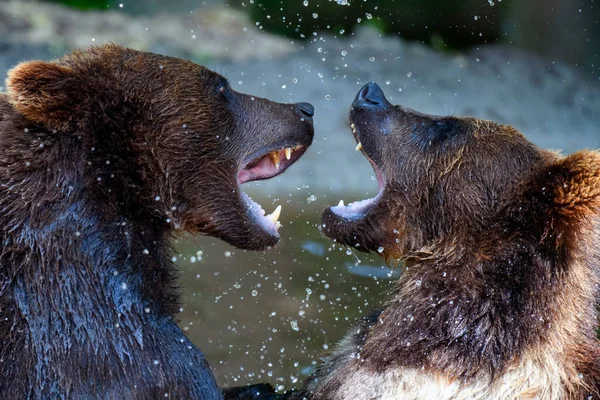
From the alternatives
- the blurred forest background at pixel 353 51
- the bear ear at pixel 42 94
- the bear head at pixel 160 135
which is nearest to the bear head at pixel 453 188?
the bear head at pixel 160 135

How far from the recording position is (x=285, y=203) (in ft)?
31.0

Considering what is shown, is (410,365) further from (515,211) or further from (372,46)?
(372,46)

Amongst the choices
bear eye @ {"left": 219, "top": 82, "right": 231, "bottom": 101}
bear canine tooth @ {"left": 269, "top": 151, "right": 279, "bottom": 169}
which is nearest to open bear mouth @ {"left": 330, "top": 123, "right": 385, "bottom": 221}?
bear canine tooth @ {"left": 269, "top": 151, "right": 279, "bottom": 169}

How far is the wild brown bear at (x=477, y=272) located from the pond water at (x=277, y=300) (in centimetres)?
107

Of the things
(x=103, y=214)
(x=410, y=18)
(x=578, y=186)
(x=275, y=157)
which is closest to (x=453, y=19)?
(x=410, y=18)

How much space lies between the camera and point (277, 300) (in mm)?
7691

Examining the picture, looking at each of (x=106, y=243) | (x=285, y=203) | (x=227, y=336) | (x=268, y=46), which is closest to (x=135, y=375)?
(x=106, y=243)

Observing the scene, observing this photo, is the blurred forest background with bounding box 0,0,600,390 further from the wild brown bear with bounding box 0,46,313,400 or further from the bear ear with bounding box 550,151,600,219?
the bear ear with bounding box 550,151,600,219

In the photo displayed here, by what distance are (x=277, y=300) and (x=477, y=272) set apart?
3.00 metres

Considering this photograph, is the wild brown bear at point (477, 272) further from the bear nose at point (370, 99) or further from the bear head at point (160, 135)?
the bear head at point (160, 135)

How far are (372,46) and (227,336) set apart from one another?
21.2 ft

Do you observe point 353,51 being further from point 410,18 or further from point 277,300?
point 277,300

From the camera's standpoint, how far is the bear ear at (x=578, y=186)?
4.57 metres

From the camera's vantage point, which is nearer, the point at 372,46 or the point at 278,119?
the point at 278,119
